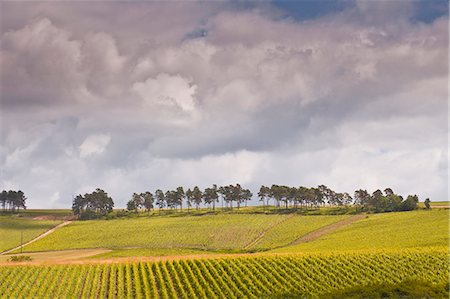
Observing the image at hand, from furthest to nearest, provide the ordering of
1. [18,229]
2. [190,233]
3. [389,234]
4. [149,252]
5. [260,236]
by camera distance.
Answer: [18,229] < [190,233] < [260,236] < [149,252] < [389,234]

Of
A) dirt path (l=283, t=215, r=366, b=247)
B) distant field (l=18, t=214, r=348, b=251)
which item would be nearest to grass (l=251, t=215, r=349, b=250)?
distant field (l=18, t=214, r=348, b=251)

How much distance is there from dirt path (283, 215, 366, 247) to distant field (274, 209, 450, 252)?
11.1 feet

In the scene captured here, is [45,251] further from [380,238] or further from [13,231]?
[380,238]

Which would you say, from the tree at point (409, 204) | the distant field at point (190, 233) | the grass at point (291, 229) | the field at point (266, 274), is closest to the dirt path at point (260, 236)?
the distant field at point (190, 233)

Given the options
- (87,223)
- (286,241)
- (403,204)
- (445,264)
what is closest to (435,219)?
(286,241)

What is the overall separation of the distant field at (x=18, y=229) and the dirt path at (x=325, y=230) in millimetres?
85253

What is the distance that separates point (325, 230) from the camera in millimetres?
138250

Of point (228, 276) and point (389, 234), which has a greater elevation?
point (389, 234)

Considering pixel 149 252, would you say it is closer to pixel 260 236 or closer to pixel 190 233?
pixel 190 233

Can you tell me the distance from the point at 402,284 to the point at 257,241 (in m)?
89.4

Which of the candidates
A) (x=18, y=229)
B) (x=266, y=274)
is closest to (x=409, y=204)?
(x=266, y=274)

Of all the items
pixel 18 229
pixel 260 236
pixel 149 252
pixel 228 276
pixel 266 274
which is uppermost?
pixel 266 274

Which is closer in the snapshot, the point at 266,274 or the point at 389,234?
the point at 266,274

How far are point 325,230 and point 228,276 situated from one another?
3113 inches
